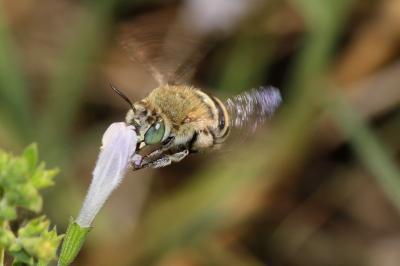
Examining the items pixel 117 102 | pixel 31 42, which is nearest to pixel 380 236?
pixel 117 102

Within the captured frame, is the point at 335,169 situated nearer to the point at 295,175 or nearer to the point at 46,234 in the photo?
the point at 295,175

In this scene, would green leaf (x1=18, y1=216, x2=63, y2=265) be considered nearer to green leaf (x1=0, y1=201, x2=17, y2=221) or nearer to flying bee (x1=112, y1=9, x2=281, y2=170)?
green leaf (x1=0, y1=201, x2=17, y2=221)

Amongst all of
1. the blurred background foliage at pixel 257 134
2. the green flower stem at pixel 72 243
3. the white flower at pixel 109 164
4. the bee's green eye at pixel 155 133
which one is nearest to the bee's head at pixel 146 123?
the bee's green eye at pixel 155 133

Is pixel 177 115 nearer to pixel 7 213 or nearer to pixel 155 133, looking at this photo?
pixel 155 133

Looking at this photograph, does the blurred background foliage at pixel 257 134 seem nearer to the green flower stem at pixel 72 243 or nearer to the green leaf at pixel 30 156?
the green flower stem at pixel 72 243

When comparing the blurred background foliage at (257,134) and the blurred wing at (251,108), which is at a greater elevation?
the blurred background foliage at (257,134)

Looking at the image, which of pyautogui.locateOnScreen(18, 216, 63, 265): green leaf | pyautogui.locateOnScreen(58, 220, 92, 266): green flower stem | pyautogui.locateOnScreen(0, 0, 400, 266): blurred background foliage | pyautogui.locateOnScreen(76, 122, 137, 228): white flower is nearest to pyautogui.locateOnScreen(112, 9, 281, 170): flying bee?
pyautogui.locateOnScreen(76, 122, 137, 228): white flower
